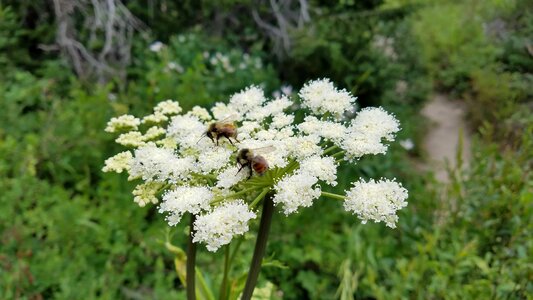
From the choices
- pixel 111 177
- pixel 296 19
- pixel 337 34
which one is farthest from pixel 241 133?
pixel 296 19

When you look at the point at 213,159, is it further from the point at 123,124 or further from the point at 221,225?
the point at 123,124

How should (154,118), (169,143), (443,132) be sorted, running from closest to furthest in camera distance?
(169,143)
(154,118)
(443,132)

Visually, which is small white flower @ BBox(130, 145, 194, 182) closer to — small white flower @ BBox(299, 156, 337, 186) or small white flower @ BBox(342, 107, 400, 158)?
small white flower @ BBox(299, 156, 337, 186)

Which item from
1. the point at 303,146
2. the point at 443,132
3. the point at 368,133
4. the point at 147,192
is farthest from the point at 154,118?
the point at 443,132

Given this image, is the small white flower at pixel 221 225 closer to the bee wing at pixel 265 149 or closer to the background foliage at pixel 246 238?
the bee wing at pixel 265 149

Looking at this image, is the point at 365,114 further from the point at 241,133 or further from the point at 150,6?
the point at 150,6
